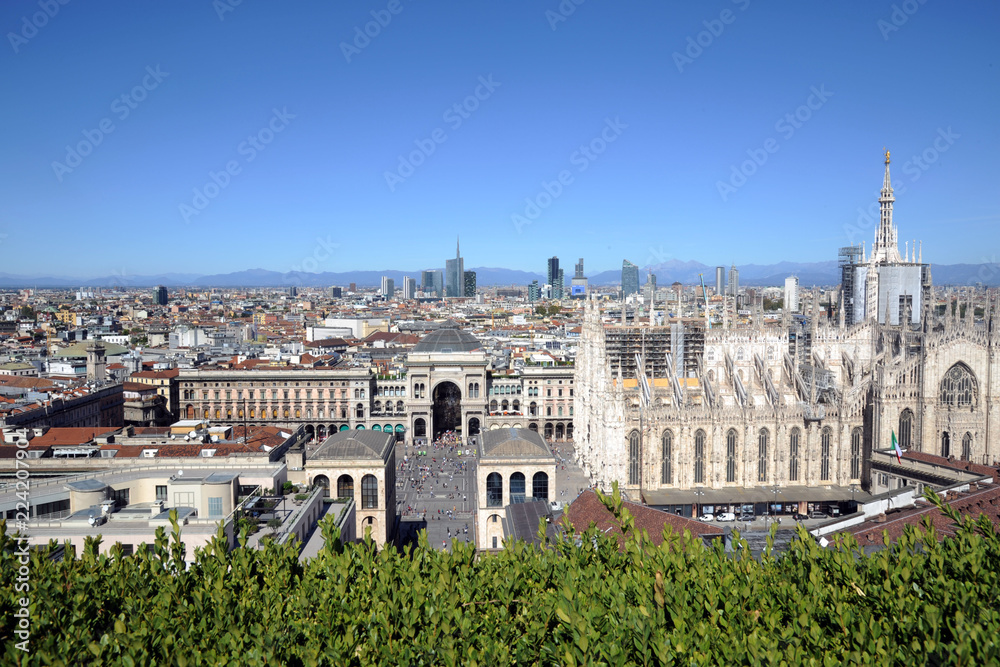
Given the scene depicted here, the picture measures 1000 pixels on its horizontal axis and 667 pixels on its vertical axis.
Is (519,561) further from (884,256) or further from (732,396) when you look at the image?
(884,256)

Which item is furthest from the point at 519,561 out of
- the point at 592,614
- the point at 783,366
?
the point at 783,366

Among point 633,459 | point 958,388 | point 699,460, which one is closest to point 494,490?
point 633,459

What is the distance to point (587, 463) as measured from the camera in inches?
2576

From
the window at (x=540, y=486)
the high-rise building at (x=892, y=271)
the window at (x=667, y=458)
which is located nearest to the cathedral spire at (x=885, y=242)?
the high-rise building at (x=892, y=271)

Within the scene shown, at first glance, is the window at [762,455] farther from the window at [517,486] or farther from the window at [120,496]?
the window at [120,496]

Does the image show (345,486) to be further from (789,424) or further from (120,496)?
(789,424)

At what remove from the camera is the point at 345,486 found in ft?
158

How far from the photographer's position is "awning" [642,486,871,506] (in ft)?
179

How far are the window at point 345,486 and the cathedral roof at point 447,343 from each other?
46043 millimetres

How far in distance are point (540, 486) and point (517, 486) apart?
5.29 ft

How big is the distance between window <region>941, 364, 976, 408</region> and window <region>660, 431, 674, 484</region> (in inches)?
872

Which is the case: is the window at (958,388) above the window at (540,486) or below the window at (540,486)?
above

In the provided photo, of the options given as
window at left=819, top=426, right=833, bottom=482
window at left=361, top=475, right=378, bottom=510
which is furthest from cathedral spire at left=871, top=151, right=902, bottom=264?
window at left=361, top=475, right=378, bottom=510

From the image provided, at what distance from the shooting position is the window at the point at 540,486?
2036 inches
